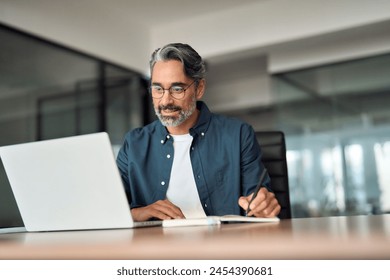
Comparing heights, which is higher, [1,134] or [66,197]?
[1,134]


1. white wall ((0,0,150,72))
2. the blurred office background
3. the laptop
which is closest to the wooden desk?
the laptop

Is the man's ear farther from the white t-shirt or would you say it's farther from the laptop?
the laptop

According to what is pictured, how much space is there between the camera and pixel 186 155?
198cm

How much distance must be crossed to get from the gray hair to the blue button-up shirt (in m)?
0.20

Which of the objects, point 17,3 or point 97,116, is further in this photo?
point 97,116

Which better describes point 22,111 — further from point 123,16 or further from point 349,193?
point 349,193

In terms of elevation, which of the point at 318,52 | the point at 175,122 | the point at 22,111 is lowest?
the point at 175,122

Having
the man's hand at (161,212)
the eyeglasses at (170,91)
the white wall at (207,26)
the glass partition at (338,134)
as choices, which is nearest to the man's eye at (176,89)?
the eyeglasses at (170,91)

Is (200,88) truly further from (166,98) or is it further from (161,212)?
(161,212)

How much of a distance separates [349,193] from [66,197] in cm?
428

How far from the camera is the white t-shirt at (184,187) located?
74.3 inches

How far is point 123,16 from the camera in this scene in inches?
201
